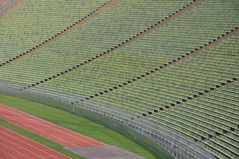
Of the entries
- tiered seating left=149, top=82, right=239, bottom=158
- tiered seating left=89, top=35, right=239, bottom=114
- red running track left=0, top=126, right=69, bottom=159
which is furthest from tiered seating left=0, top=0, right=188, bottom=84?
red running track left=0, top=126, right=69, bottom=159

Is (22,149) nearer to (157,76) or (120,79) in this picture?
(157,76)

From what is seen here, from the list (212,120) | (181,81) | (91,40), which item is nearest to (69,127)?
(181,81)

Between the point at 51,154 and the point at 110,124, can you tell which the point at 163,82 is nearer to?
the point at 110,124

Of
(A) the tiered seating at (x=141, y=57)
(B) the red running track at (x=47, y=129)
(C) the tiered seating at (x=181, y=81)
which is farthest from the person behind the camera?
(A) the tiered seating at (x=141, y=57)

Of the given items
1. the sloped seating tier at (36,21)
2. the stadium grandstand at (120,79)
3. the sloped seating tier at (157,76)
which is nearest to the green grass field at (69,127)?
the stadium grandstand at (120,79)

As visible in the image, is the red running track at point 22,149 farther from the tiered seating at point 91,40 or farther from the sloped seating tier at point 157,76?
the tiered seating at point 91,40
